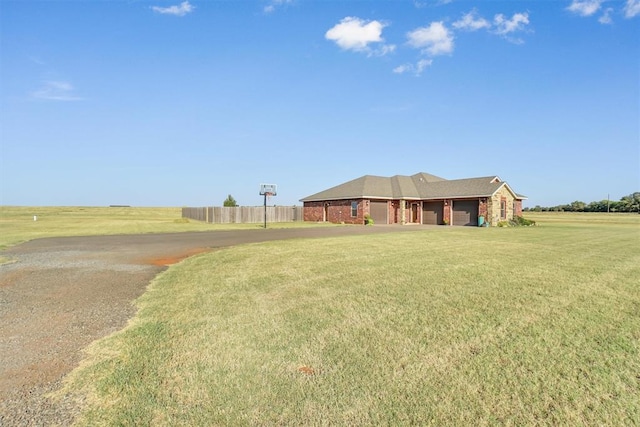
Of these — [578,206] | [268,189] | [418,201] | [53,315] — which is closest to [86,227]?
[268,189]

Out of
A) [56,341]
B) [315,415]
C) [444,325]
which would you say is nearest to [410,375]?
[315,415]

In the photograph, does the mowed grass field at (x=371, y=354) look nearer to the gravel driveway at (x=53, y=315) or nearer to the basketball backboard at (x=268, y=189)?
the gravel driveway at (x=53, y=315)

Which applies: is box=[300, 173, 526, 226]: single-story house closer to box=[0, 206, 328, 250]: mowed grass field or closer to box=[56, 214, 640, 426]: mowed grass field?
box=[0, 206, 328, 250]: mowed grass field

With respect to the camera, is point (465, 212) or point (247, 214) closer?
point (465, 212)

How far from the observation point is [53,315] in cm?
521

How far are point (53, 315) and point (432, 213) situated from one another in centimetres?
3269

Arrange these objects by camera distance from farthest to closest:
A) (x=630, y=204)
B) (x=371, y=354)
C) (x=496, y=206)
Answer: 1. (x=630, y=204)
2. (x=496, y=206)
3. (x=371, y=354)

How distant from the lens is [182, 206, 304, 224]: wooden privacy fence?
39156 mm

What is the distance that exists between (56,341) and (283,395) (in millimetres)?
3192

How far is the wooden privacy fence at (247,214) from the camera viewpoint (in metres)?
39.2

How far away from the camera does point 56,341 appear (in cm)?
423

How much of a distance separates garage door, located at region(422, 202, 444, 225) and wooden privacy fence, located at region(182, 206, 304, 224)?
14750 millimetres

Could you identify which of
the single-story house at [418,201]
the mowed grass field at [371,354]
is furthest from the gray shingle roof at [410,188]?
the mowed grass field at [371,354]

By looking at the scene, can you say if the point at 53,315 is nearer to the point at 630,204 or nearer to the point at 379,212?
the point at 379,212
